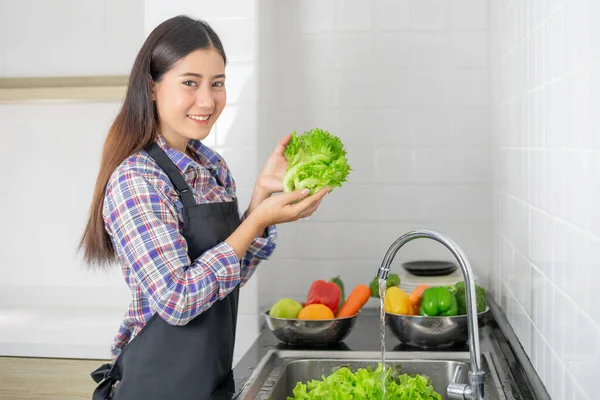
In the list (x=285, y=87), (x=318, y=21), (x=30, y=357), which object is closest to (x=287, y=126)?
(x=285, y=87)

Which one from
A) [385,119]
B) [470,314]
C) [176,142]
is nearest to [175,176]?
[176,142]

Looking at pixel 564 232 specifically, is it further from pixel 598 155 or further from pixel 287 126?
pixel 287 126

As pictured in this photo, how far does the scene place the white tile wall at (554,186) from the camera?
1176 millimetres

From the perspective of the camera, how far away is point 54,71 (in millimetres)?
3154

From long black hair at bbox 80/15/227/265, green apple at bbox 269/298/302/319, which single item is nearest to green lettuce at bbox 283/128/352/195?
long black hair at bbox 80/15/227/265

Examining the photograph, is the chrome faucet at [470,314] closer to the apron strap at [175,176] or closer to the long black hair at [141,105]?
the apron strap at [175,176]

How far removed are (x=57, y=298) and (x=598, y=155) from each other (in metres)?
2.51

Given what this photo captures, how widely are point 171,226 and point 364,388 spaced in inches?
21.4

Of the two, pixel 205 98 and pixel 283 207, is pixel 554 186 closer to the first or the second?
pixel 283 207

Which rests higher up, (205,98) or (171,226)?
(205,98)

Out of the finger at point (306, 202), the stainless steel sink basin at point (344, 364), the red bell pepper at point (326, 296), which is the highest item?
the finger at point (306, 202)

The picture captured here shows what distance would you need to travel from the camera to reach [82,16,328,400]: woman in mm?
1637

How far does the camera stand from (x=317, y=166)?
1750 millimetres

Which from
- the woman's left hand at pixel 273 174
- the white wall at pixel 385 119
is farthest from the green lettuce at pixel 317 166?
the white wall at pixel 385 119
